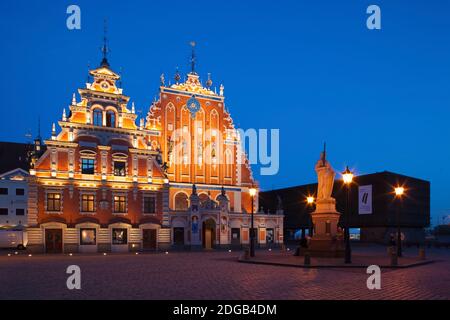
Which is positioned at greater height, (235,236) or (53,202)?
(53,202)

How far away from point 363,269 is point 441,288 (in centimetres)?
664

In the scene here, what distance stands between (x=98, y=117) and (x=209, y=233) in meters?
17.1

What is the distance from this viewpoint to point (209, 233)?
50438mm

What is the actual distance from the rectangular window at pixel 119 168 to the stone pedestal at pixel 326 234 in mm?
22432

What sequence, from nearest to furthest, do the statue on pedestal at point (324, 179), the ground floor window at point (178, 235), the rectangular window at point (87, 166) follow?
1. the statue on pedestal at point (324, 179)
2. the rectangular window at point (87, 166)
3. the ground floor window at point (178, 235)

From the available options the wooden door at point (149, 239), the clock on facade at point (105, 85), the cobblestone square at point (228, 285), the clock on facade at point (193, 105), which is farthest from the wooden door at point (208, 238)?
the cobblestone square at point (228, 285)

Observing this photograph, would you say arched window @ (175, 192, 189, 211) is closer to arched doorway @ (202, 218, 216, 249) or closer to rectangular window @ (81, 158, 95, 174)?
arched doorway @ (202, 218, 216, 249)

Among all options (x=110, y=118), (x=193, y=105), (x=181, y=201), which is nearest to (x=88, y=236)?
(x=110, y=118)

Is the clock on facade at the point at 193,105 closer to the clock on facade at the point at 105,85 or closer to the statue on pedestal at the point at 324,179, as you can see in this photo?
the clock on facade at the point at 105,85

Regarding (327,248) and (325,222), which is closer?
(327,248)

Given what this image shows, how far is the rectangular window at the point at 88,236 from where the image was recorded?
140 feet

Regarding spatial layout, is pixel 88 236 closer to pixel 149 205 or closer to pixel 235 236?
pixel 149 205
